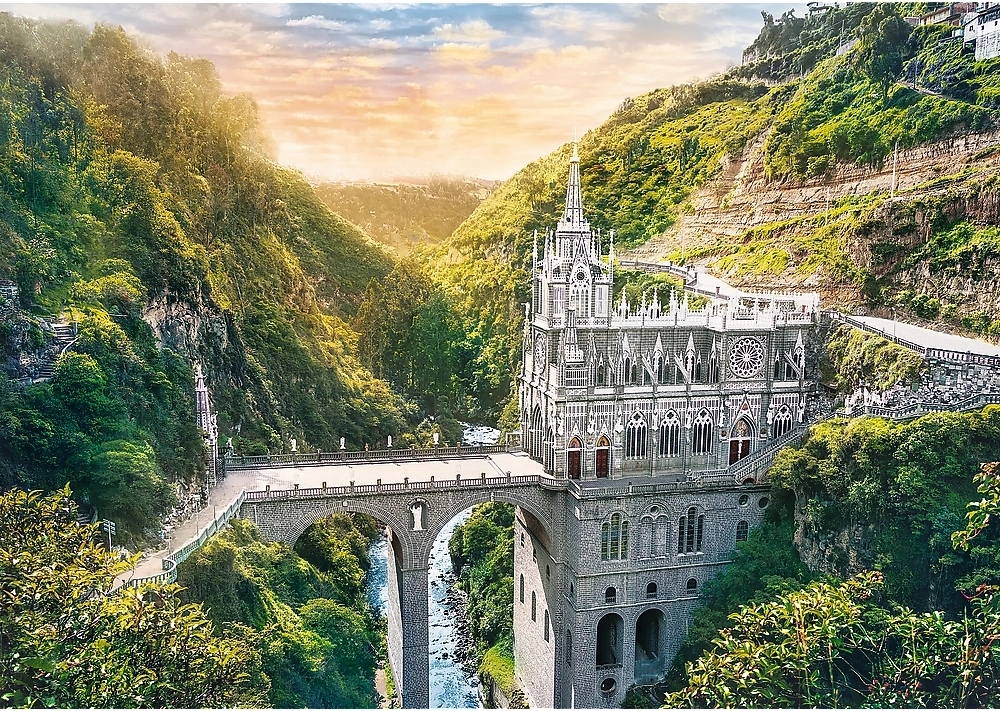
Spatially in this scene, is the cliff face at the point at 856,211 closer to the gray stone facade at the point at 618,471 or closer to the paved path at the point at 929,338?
the paved path at the point at 929,338

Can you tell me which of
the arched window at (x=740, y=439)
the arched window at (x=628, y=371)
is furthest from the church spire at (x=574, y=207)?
the arched window at (x=740, y=439)

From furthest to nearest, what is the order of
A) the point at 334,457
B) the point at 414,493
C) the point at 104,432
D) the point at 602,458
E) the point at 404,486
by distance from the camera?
the point at 334,457
the point at 602,458
the point at 414,493
the point at 404,486
the point at 104,432

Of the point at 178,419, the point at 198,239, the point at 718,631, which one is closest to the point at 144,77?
the point at 198,239

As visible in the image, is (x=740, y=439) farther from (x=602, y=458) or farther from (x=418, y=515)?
(x=418, y=515)

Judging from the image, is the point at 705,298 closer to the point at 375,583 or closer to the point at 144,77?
the point at 375,583

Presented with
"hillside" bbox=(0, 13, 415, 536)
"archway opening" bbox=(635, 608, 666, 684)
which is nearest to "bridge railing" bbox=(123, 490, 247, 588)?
"hillside" bbox=(0, 13, 415, 536)

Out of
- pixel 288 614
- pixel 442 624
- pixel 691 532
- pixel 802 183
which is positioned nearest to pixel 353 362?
pixel 442 624
